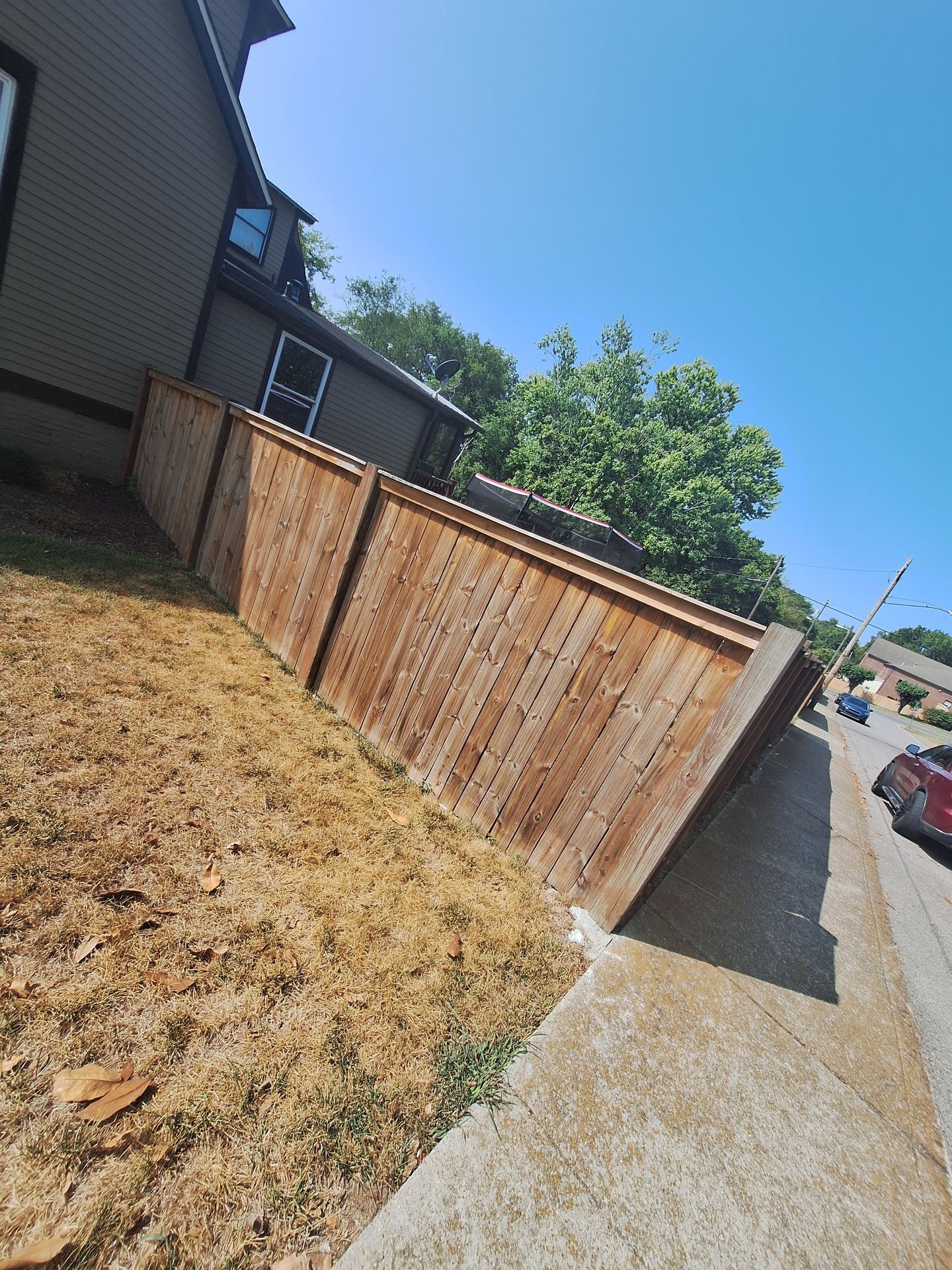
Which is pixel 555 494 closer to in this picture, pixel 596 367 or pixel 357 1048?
pixel 596 367

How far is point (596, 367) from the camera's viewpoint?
3180 cm

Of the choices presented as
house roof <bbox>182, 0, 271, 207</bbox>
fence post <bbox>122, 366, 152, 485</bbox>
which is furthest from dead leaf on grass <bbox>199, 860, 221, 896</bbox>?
house roof <bbox>182, 0, 271, 207</bbox>

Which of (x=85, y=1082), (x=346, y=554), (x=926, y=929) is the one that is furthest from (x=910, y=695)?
(x=85, y=1082)

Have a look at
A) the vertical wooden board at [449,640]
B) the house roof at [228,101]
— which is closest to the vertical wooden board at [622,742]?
the vertical wooden board at [449,640]

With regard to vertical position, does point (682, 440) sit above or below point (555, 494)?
above

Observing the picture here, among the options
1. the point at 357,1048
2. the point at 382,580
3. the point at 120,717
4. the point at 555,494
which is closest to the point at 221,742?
the point at 120,717

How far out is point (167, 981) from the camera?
1812 mm

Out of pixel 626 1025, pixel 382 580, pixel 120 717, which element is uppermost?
pixel 382 580

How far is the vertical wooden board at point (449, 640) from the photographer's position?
3188mm

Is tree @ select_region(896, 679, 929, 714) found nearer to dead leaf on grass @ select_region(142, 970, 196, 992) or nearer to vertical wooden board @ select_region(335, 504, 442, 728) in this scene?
vertical wooden board @ select_region(335, 504, 442, 728)

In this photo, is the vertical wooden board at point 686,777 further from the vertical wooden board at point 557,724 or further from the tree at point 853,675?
the tree at point 853,675

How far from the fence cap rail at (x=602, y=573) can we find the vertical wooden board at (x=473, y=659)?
131mm

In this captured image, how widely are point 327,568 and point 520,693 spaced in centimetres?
191

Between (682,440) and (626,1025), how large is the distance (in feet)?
109
